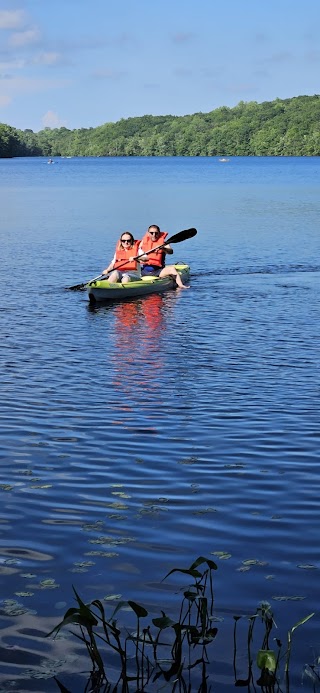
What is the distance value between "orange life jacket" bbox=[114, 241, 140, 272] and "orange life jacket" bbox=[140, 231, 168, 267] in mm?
857

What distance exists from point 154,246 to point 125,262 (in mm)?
1271

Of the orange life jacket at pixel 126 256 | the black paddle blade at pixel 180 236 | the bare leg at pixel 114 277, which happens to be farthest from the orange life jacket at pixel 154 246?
the bare leg at pixel 114 277

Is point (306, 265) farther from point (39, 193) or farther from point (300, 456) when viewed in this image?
point (39, 193)

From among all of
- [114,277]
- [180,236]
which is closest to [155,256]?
[180,236]

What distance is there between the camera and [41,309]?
19.7 metres

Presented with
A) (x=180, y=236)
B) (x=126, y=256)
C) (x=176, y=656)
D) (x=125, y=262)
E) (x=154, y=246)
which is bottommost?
(x=176, y=656)

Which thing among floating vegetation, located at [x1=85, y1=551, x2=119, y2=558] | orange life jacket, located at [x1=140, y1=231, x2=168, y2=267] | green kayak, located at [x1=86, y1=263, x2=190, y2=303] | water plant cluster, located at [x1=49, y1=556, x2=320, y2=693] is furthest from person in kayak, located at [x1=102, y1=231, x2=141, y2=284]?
water plant cluster, located at [x1=49, y1=556, x2=320, y2=693]

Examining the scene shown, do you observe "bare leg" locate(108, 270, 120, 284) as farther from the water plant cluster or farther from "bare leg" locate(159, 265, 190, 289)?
the water plant cluster

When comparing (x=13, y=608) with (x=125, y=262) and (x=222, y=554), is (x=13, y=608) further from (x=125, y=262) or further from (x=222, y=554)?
(x=125, y=262)

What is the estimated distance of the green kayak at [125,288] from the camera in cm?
2073

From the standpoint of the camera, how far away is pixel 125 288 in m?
21.4

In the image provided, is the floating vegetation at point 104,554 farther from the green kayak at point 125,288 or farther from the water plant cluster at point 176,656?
the green kayak at point 125,288

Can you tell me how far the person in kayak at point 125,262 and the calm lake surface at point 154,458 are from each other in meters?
0.76

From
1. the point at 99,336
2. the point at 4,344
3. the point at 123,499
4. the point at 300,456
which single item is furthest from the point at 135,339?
the point at 123,499
